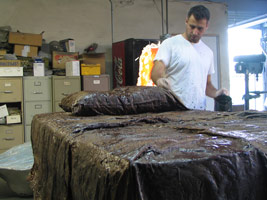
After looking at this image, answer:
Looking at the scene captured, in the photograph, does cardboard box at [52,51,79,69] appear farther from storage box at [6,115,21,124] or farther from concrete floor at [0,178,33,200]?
concrete floor at [0,178,33,200]

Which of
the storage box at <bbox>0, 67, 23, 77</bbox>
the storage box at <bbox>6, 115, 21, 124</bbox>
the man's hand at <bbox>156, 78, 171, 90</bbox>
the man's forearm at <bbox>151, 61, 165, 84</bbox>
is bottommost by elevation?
the storage box at <bbox>6, 115, 21, 124</bbox>

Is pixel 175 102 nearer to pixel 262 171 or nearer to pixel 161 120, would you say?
pixel 161 120

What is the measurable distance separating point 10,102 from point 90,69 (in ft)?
3.79

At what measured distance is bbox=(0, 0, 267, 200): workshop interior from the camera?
68 centimetres

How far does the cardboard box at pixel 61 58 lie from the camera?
4500mm

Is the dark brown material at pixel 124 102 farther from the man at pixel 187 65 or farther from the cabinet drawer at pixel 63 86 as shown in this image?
the cabinet drawer at pixel 63 86

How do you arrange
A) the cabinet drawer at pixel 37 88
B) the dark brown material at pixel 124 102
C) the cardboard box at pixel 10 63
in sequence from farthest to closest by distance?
the cabinet drawer at pixel 37 88, the cardboard box at pixel 10 63, the dark brown material at pixel 124 102

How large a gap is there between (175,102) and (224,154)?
129 cm

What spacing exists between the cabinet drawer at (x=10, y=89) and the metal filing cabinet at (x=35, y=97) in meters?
0.08

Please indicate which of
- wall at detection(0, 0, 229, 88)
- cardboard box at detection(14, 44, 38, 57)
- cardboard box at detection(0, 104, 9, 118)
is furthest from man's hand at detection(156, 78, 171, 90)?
wall at detection(0, 0, 229, 88)

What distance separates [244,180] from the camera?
72 cm

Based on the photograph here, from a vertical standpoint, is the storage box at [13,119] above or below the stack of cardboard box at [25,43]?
below

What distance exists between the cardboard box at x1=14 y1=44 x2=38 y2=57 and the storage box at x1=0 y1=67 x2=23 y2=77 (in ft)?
1.05

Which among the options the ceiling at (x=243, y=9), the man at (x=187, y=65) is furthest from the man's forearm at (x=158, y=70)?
the ceiling at (x=243, y=9)
